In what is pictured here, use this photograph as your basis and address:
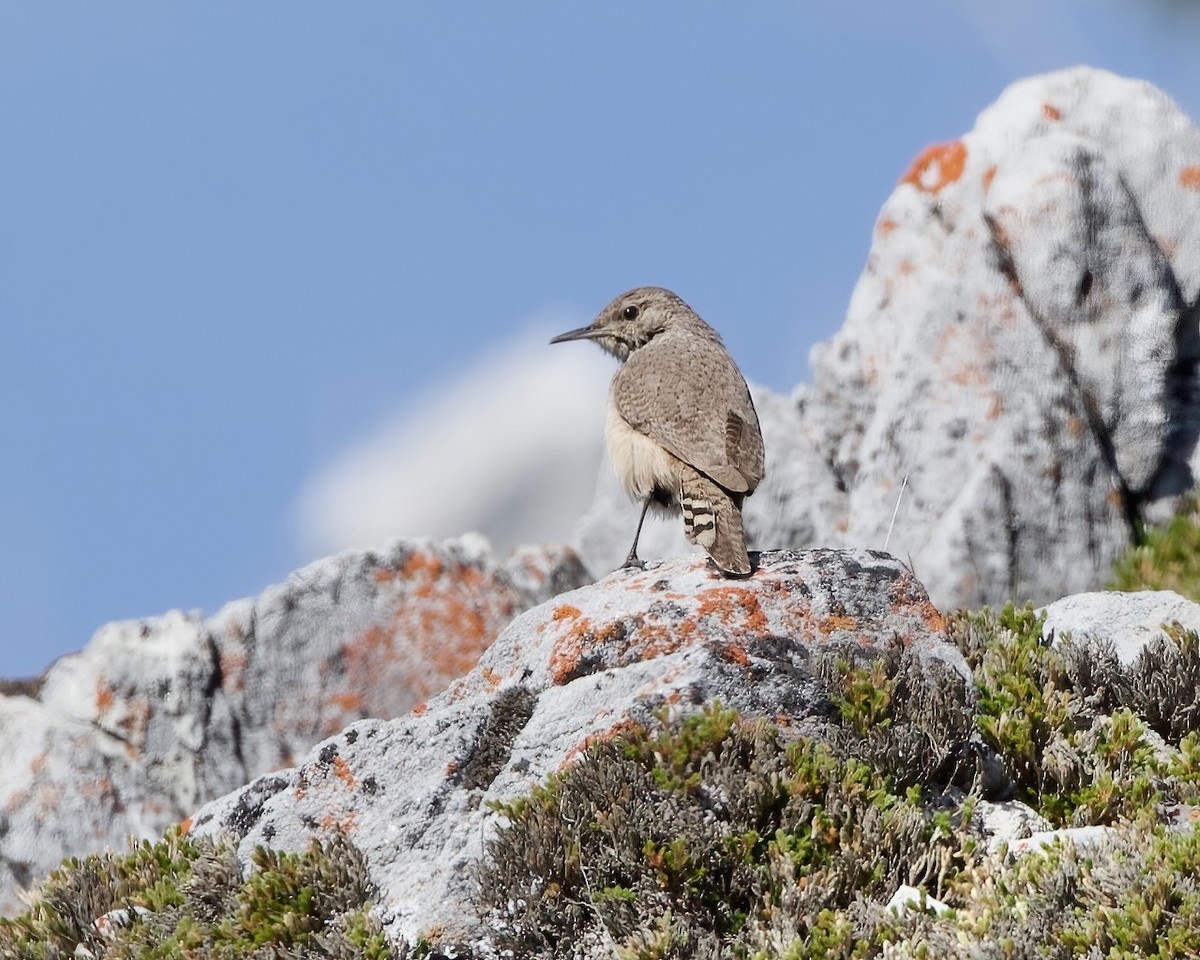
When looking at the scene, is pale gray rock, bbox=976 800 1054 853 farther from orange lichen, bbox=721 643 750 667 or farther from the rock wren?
the rock wren

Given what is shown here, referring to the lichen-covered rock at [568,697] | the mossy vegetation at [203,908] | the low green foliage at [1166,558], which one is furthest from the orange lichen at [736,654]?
the low green foliage at [1166,558]

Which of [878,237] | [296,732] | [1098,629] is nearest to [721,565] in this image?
[1098,629]

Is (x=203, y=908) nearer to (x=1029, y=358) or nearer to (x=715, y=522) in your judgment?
(x=715, y=522)

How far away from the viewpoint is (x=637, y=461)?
999cm

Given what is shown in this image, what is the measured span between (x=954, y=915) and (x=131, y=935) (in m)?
4.22

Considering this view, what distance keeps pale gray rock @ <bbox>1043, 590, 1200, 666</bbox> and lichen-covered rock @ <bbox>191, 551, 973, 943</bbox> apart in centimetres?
161

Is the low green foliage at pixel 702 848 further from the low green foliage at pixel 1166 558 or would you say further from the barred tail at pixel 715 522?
the low green foliage at pixel 1166 558

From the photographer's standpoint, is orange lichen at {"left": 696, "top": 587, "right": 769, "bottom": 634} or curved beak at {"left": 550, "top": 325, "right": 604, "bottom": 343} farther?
curved beak at {"left": 550, "top": 325, "right": 604, "bottom": 343}

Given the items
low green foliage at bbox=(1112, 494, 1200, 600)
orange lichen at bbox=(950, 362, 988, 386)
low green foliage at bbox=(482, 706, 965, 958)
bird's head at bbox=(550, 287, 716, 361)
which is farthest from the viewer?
orange lichen at bbox=(950, 362, 988, 386)

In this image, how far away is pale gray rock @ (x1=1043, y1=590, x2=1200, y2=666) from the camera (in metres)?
9.41

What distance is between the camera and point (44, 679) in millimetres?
15156

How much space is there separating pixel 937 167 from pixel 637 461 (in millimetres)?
10469

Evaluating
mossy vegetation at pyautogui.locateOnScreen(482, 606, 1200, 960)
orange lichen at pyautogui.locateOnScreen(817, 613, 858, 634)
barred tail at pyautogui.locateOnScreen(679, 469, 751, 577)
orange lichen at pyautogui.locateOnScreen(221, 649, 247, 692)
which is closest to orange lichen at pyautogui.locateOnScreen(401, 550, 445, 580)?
orange lichen at pyautogui.locateOnScreen(221, 649, 247, 692)

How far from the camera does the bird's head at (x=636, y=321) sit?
11578 millimetres
